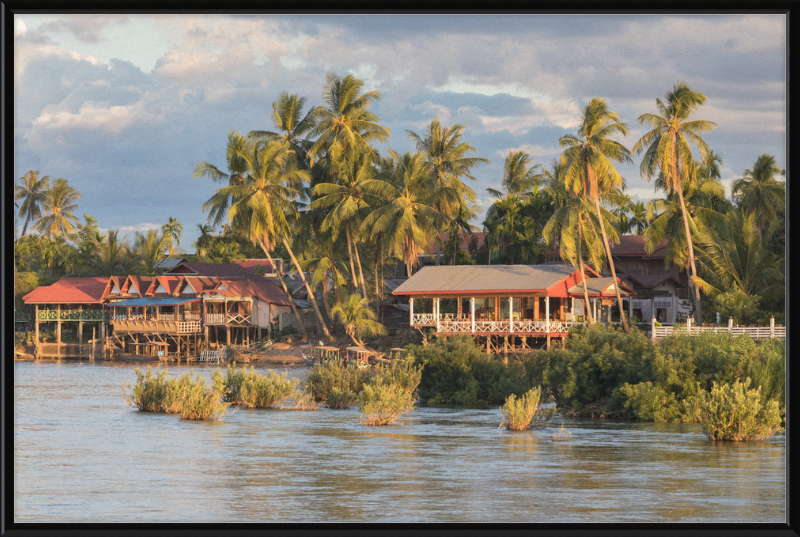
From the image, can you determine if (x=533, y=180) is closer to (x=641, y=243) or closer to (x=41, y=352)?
(x=641, y=243)

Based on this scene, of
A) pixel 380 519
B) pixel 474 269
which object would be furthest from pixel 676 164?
pixel 380 519

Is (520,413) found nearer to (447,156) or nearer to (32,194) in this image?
(447,156)

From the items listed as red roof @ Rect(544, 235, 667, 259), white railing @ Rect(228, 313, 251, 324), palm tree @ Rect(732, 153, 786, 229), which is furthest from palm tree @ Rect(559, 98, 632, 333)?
white railing @ Rect(228, 313, 251, 324)

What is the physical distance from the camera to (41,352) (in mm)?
58625

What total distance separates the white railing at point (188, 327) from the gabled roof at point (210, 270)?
4296 mm

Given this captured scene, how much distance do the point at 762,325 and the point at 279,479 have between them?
24.9 meters

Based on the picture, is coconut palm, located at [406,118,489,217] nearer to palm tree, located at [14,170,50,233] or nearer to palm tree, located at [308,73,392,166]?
palm tree, located at [308,73,392,166]

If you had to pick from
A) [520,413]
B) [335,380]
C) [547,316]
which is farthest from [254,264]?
[520,413]

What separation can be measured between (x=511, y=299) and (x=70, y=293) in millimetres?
33678

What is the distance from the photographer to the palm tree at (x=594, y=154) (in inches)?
1553

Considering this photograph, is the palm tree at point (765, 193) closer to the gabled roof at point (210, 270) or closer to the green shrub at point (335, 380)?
the green shrub at point (335, 380)

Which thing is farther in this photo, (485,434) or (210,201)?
(210,201)

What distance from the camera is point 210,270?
2416 inches

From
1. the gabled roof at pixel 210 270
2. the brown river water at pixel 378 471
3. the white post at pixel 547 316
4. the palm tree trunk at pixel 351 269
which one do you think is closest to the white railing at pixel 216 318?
the gabled roof at pixel 210 270
